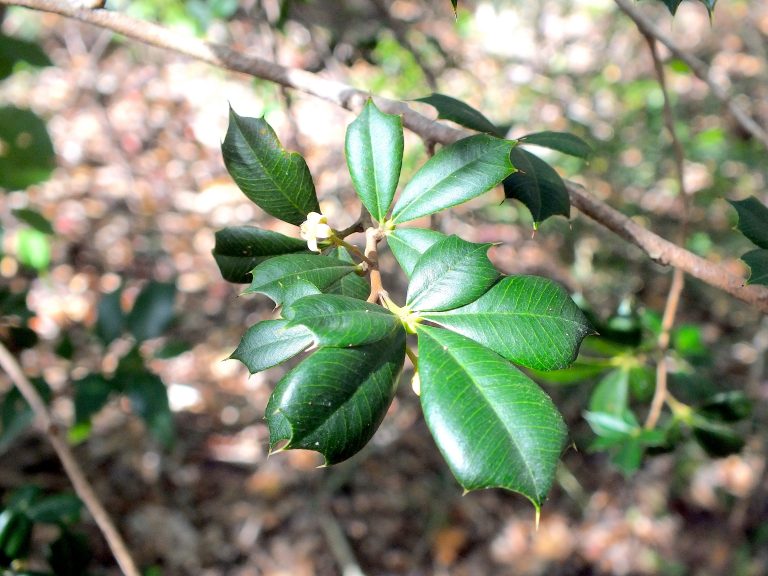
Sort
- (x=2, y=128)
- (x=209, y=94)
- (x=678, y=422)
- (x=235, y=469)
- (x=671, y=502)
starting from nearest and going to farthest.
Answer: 1. (x=678, y=422)
2. (x=2, y=128)
3. (x=235, y=469)
4. (x=671, y=502)
5. (x=209, y=94)

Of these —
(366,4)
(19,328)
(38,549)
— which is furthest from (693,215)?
A: (38,549)

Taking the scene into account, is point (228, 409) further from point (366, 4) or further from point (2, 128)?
point (366, 4)

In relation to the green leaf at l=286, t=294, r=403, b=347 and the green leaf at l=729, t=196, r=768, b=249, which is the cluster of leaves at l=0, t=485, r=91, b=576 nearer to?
the green leaf at l=286, t=294, r=403, b=347

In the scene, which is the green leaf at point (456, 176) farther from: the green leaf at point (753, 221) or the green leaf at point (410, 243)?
the green leaf at point (753, 221)

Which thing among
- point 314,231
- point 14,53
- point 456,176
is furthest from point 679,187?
point 14,53

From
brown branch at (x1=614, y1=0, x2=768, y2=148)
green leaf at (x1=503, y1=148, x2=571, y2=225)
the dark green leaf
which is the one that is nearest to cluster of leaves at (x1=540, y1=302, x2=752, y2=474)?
brown branch at (x1=614, y1=0, x2=768, y2=148)

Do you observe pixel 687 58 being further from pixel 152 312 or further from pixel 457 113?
pixel 152 312
